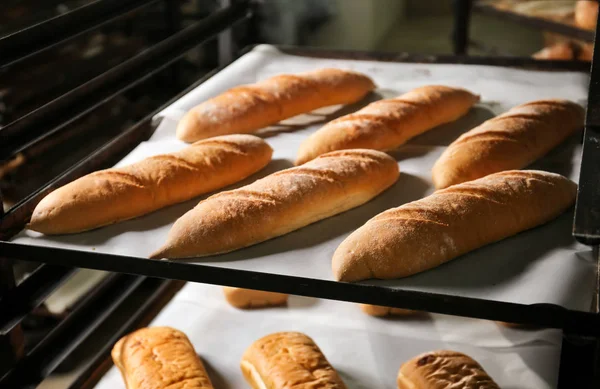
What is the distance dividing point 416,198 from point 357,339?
1.30 feet

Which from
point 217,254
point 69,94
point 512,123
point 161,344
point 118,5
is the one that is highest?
point 118,5

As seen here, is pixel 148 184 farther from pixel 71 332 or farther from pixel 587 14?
pixel 587 14

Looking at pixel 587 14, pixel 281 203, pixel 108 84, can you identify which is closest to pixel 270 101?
pixel 108 84

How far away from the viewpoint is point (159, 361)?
1.45 metres

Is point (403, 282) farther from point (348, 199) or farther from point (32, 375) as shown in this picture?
point (32, 375)

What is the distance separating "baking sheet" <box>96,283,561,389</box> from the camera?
152 cm

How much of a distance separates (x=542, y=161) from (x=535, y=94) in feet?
1.47

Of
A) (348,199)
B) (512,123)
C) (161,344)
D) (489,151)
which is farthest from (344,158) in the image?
(161,344)

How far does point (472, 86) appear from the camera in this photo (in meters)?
2.02

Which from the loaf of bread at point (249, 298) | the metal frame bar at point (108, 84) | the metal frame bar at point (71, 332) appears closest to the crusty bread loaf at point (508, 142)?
the loaf of bread at point (249, 298)

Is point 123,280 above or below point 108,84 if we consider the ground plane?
below

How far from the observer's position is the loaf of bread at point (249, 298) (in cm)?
176

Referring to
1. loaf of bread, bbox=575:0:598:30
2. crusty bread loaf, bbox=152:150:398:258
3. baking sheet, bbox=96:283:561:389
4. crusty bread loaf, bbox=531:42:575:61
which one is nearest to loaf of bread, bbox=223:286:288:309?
baking sheet, bbox=96:283:561:389

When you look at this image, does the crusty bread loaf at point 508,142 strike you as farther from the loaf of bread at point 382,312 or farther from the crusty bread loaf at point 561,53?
the crusty bread loaf at point 561,53
